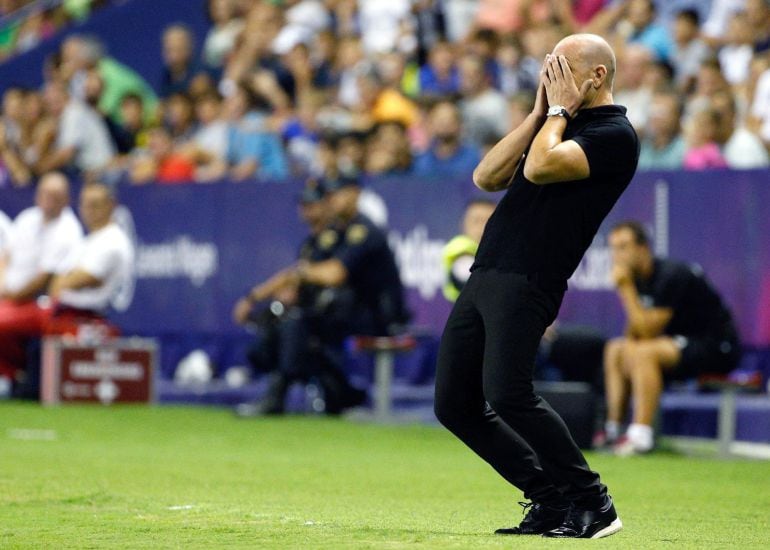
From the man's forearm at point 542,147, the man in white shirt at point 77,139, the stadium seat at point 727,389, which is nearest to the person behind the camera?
the man's forearm at point 542,147

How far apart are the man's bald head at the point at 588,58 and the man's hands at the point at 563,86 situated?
0.08ft

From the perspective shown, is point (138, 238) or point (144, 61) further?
point (144, 61)

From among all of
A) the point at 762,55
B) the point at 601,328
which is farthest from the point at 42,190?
the point at 762,55

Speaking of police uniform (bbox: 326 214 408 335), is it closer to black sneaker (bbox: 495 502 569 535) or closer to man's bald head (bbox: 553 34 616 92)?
black sneaker (bbox: 495 502 569 535)

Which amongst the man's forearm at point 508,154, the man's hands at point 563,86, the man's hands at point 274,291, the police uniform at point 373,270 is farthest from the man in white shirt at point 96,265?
the man's hands at point 563,86

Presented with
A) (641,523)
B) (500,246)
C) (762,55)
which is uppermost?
(762,55)

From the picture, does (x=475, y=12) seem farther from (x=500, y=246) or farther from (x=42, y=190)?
(x=500, y=246)

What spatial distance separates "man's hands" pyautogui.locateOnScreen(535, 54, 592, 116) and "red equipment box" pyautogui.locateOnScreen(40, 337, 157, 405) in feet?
29.0

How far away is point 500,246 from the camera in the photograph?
591 centimetres

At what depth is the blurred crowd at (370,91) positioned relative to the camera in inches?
535

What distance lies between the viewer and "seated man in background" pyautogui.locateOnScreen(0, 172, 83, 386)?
15016 mm

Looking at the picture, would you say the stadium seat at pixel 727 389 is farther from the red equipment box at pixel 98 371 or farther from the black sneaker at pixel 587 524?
the red equipment box at pixel 98 371

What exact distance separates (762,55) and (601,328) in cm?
315

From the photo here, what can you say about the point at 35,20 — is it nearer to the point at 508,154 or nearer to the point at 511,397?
the point at 508,154
